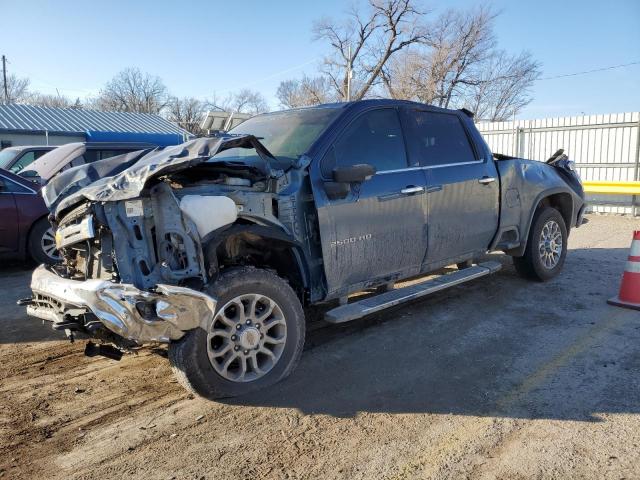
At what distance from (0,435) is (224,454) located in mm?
1414

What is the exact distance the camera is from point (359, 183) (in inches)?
166

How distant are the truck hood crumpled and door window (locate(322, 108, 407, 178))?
1.89 ft

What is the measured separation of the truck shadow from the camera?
3.46 meters

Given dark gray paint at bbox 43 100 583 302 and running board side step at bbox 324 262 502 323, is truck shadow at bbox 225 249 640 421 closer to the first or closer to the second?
running board side step at bbox 324 262 502 323

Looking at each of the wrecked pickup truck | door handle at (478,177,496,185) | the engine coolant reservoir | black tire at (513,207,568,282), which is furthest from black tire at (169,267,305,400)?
black tire at (513,207,568,282)

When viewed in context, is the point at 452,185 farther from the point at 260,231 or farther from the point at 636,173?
the point at 636,173

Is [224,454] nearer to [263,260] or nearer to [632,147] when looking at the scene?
[263,260]

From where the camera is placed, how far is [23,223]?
298 inches

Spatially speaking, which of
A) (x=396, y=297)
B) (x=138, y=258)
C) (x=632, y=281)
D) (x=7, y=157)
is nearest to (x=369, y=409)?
(x=396, y=297)

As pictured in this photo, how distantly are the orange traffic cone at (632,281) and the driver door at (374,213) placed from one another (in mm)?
2344

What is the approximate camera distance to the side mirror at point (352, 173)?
12.9 feet

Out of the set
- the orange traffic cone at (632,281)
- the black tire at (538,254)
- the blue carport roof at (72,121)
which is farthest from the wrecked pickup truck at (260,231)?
the blue carport roof at (72,121)

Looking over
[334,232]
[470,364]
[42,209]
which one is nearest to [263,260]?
[334,232]

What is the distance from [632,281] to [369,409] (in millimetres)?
3603
